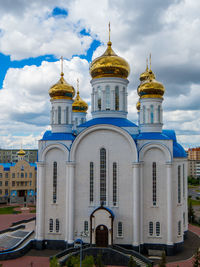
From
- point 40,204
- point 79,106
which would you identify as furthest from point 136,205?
point 79,106

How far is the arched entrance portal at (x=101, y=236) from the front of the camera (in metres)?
18.9

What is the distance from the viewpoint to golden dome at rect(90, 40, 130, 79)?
22.0 metres

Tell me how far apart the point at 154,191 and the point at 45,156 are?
Result: 8.25m

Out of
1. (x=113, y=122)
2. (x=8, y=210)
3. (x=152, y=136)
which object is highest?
(x=113, y=122)

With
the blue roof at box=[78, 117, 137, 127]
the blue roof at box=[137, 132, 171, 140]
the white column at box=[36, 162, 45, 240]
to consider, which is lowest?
the white column at box=[36, 162, 45, 240]

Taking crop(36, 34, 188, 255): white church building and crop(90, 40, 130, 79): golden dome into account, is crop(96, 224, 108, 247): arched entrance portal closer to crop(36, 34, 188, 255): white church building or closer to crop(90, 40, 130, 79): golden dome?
crop(36, 34, 188, 255): white church building

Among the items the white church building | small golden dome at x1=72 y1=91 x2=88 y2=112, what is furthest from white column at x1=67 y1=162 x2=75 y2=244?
small golden dome at x1=72 y1=91 x2=88 y2=112

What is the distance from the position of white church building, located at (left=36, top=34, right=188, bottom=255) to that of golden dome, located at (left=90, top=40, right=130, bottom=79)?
9 centimetres

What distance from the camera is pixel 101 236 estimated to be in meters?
18.9

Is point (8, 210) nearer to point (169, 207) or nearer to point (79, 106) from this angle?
point (79, 106)

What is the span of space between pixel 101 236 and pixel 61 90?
1121 centimetres

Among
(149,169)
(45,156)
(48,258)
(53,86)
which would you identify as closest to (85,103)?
(53,86)

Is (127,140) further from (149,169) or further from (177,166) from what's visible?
(177,166)

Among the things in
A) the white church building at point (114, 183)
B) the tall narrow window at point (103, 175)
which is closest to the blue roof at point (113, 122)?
the white church building at point (114, 183)
